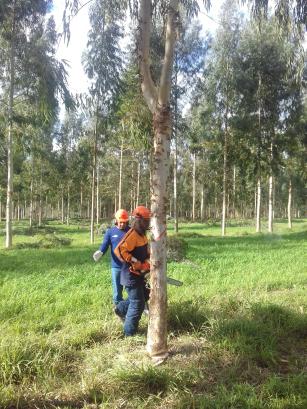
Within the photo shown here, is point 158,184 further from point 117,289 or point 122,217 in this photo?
point 117,289

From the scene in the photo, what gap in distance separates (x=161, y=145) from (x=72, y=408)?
2758 millimetres

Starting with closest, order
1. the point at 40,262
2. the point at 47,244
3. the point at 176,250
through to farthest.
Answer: the point at 40,262
the point at 176,250
the point at 47,244

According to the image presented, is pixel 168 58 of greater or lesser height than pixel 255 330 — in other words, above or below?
above

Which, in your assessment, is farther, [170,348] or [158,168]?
[170,348]

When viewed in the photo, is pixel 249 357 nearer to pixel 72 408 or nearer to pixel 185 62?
pixel 72 408

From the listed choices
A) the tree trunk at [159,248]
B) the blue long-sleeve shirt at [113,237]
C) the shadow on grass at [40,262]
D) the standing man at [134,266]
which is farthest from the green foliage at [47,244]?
the tree trunk at [159,248]

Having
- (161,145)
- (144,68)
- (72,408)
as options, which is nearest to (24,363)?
(72,408)

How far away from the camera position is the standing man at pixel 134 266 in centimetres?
534

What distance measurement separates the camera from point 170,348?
16.4ft

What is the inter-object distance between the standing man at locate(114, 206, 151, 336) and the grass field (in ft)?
0.88

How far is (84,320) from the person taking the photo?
604 cm

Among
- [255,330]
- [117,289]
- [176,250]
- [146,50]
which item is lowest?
[255,330]

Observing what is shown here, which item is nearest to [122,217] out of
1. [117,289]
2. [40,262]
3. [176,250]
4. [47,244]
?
[117,289]

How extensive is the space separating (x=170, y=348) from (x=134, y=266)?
111 centimetres
